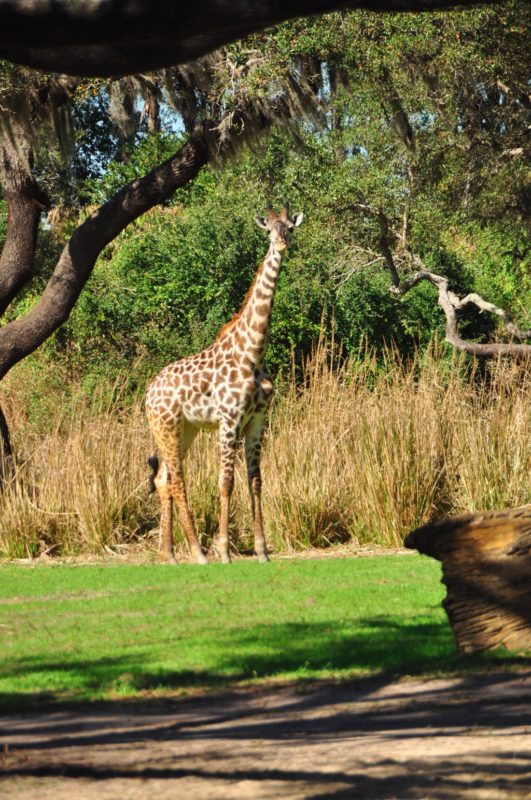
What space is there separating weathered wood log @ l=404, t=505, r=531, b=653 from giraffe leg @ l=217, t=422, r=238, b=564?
5.59m

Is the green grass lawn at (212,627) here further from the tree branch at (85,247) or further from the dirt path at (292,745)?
the tree branch at (85,247)

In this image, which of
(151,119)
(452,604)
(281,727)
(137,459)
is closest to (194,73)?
(137,459)

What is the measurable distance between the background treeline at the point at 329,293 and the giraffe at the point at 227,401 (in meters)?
1.29

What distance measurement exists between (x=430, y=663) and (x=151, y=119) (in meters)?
26.8

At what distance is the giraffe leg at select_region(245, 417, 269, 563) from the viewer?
40.2ft

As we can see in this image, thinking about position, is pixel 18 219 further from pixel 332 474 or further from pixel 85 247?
pixel 332 474

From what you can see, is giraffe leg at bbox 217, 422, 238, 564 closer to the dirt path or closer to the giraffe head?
the giraffe head

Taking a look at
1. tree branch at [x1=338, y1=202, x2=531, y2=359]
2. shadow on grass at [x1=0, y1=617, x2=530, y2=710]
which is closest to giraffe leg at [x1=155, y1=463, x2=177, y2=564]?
shadow on grass at [x1=0, y1=617, x2=530, y2=710]

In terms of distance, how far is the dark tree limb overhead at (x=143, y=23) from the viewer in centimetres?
379

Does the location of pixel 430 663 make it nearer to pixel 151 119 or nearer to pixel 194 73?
pixel 194 73

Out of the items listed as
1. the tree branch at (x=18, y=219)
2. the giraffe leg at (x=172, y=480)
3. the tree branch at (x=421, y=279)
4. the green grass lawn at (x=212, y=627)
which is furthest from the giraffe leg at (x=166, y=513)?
the tree branch at (x=421, y=279)

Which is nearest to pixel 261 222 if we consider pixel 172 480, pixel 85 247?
pixel 172 480

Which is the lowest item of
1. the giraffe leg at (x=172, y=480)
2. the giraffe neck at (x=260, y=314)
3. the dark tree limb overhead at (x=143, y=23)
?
the giraffe leg at (x=172, y=480)

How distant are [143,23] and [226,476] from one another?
888 cm
